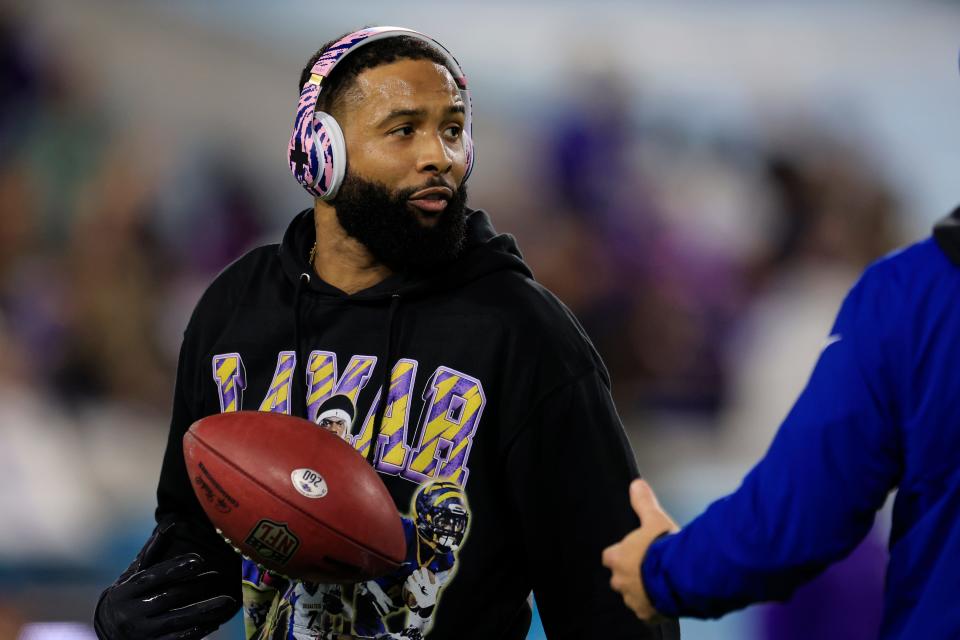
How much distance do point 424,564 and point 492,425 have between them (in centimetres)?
26

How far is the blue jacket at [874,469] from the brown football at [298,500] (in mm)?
588

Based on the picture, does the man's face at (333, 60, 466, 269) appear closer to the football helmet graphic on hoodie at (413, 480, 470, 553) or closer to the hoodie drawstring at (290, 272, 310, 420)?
the hoodie drawstring at (290, 272, 310, 420)

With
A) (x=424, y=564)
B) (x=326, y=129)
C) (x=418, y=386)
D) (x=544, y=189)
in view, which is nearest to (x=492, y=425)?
(x=418, y=386)

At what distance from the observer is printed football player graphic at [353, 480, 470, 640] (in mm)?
2256

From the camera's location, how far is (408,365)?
2.32 m

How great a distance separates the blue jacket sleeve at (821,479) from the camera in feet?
5.24

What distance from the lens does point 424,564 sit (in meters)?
2.26

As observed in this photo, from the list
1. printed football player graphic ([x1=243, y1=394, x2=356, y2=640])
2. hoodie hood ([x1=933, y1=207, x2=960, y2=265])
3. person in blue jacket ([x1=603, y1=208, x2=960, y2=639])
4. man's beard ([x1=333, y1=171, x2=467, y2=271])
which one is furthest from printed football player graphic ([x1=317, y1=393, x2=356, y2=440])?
hoodie hood ([x1=933, y1=207, x2=960, y2=265])

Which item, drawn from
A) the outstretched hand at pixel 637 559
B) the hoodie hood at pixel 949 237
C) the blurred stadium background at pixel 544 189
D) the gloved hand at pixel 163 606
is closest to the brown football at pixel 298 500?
the gloved hand at pixel 163 606

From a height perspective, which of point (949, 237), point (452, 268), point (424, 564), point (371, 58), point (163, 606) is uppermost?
point (371, 58)

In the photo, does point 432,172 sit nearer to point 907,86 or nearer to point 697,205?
point 697,205

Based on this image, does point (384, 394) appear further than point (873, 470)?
Yes

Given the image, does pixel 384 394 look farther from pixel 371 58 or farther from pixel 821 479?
pixel 821 479

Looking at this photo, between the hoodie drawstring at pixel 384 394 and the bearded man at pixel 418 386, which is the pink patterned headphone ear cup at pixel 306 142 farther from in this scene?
the hoodie drawstring at pixel 384 394
